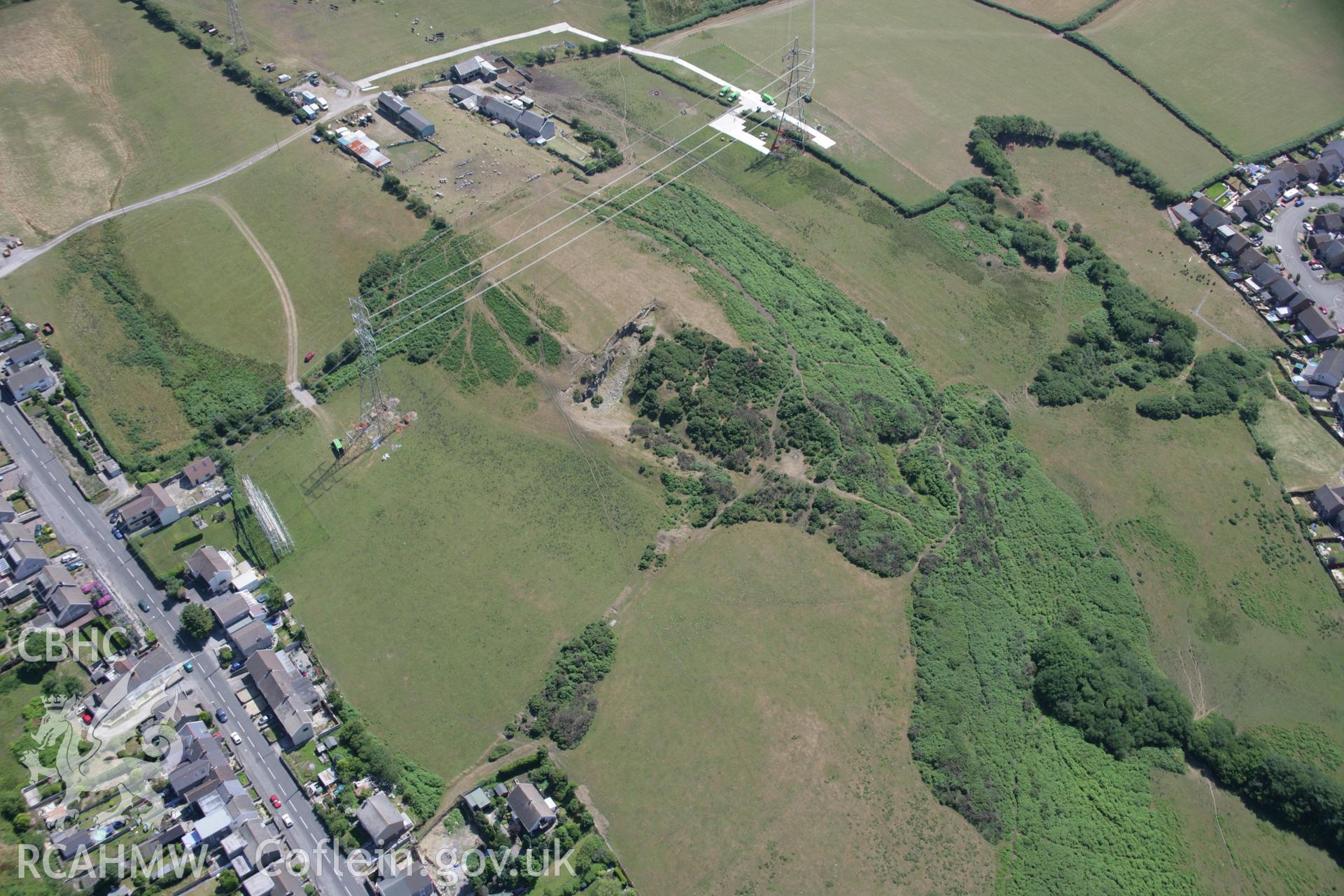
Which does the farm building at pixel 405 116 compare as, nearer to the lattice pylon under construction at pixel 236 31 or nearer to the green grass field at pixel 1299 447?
the lattice pylon under construction at pixel 236 31

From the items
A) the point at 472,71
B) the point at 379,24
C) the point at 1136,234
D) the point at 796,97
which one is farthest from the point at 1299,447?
the point at 379,24

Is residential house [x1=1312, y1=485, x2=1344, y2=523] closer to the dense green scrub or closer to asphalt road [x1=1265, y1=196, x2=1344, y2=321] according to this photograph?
the dense green scrub

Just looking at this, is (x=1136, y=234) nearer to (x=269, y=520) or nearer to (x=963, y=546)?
(x=963, y=546)

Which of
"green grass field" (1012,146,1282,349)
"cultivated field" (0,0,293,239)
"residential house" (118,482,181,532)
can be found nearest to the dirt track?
"cultivated field" (0,0,293,239)

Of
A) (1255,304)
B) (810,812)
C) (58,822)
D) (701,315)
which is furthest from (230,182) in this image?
(1255,304)

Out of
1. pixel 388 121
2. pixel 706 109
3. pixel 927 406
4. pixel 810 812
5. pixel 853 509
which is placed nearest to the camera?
pixel 810 812

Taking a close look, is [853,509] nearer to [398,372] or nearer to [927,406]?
[927,406]

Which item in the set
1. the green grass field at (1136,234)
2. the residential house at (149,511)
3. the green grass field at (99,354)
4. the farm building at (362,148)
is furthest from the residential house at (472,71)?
the green grass field at (1136,234)
